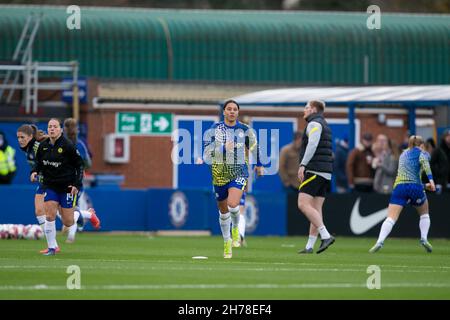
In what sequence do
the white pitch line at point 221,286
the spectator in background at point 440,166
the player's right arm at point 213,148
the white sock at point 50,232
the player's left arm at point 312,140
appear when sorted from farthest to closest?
the spectator in background at point 440,166 < the player's left arm at point 312,140 < the white sock at point 50,232 < the player's right arm at point 213,148 < the white pitch line at point 221,286

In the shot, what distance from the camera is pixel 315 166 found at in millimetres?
21156

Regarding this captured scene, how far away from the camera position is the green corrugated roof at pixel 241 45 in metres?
38.7

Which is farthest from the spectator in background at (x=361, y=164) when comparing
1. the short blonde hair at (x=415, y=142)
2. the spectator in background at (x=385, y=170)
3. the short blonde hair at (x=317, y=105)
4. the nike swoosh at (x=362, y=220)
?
the short blonde hair at (x=317, y=105)

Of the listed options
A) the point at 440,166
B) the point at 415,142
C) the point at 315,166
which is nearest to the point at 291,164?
the point at 440,166

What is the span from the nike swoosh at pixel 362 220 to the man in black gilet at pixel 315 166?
7.80 meters

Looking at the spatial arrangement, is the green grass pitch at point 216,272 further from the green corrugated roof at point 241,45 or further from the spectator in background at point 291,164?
the green corrugated roof at point 241,45

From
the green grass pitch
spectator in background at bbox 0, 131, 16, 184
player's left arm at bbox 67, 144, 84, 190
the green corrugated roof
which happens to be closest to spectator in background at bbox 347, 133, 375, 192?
the green grass pitch

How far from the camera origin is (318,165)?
21.2 metres

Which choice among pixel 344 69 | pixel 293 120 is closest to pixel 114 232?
pixel 293 120

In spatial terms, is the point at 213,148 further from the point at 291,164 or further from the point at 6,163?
the point at 6,163

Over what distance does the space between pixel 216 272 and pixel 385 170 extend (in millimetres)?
13629

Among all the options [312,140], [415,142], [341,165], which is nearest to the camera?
[312,140]
